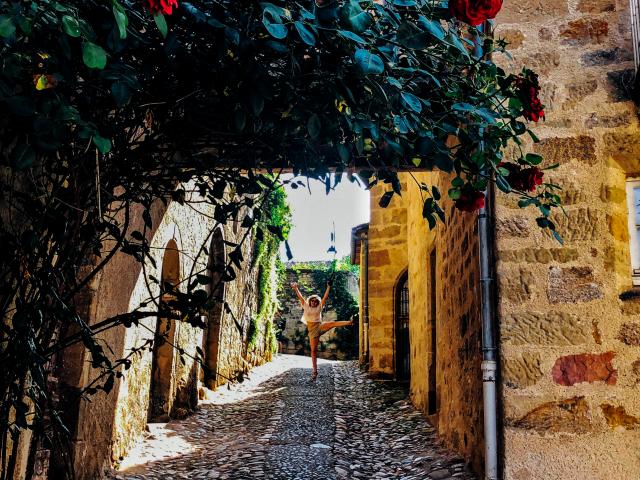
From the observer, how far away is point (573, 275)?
335cm

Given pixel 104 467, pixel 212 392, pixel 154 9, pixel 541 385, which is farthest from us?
pixel 212 392

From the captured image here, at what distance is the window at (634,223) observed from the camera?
3383 mm

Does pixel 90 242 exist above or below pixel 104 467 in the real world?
above

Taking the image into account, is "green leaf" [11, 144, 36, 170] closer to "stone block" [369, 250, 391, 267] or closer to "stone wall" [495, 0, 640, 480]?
"stone wall" [495, 0, 640, 480]

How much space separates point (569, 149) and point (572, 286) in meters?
0.79

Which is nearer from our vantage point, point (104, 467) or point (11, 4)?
point (11, 4)

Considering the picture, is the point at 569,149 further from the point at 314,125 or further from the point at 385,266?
the point at 385,266

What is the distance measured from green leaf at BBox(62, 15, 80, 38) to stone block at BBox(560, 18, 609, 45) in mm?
→ 3128

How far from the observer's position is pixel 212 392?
27.3 ft

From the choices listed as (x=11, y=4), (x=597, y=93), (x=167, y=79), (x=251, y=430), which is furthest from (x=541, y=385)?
(x=251, y=430)

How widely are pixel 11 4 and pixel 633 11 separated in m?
3.39

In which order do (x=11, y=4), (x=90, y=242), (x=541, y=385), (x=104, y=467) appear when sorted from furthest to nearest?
1. (x=104, y=467)
2. (x=541, y=385)
3. (x=90, y=242)
4. (x=11, y=4)

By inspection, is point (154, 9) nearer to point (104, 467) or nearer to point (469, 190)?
point (469, 190)

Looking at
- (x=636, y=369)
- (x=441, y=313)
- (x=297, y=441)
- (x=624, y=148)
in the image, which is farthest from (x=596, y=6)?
(x=297, y=441)
